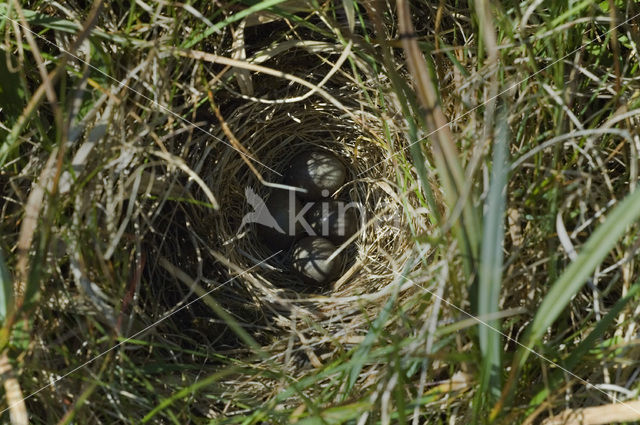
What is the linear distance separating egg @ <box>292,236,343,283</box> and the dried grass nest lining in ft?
0.10

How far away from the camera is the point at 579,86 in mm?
1222

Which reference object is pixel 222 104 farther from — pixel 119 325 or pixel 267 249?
pixel 119 325

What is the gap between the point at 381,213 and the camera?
1192 millimetres

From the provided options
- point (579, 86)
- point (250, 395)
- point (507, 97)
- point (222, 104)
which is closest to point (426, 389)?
point (250, 395)

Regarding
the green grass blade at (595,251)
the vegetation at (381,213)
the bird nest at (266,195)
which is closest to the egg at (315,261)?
the bird nest at (266,195)

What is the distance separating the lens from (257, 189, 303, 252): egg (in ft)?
5.42

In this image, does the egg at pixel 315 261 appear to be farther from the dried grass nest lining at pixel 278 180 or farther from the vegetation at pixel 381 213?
the vegetation at pixel 381 213

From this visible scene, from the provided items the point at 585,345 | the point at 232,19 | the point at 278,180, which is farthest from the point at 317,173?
the point at 585,345

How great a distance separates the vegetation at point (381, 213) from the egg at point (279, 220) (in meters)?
0.24

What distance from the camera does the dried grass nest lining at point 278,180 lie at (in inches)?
57.2

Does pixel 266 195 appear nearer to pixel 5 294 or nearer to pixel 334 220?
pixel 334 220

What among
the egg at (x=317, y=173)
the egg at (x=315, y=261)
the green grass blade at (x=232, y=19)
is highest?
the green grass blade at (x=232, y=19)

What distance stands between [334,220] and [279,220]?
5.2 inches

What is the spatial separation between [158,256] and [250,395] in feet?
1.04
